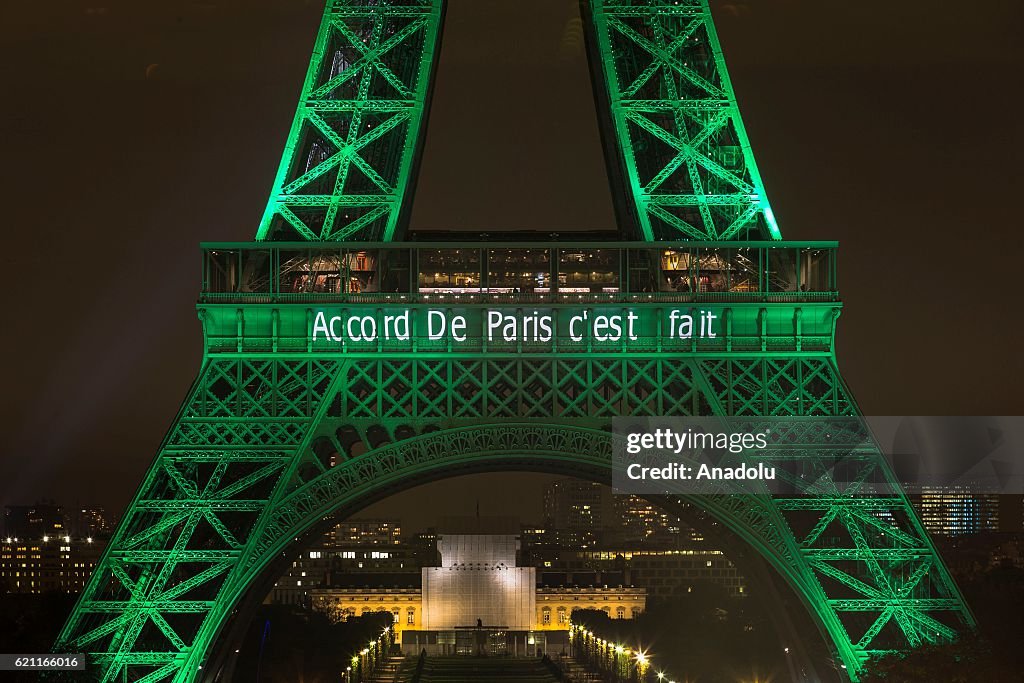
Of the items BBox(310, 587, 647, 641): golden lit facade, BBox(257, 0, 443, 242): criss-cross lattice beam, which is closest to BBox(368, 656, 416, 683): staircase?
BBox(310, 587, 647, 641): golden lit facade

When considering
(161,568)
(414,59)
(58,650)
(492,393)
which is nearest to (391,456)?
(492,393)

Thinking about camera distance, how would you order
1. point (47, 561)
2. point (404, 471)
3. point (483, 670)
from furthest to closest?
point (47, 561)
point (483, 670)
point (404, 471)

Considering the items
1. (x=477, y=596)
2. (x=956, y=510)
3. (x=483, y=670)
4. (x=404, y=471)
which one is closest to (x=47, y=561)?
(x=477, y=596)

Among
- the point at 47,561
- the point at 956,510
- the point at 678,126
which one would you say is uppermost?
the point at 47,561

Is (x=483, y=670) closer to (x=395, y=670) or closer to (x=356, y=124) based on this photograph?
(x=395, y=670)

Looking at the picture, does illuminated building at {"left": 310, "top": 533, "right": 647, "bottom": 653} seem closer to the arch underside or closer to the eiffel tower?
the eiffel tower
